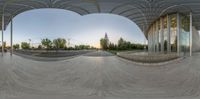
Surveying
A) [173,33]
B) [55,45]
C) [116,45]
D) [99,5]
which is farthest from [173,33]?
[55,45]

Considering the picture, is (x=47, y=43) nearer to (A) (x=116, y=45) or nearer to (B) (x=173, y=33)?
(A) (x=116, y=45)

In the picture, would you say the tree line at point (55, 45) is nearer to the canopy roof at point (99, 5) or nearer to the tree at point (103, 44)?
the tree at point (103, 44)

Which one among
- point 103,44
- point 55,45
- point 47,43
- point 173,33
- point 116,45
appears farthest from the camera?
point 173,33

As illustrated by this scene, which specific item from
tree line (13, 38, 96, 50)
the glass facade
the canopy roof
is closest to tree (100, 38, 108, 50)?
tree line (13, 38, 96, 50)

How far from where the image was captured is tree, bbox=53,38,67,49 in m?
10.5

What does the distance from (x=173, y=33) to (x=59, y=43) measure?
2436 centimetres

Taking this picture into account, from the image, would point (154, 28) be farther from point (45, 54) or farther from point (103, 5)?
point (45, 54)

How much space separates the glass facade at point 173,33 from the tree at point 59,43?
20273mm

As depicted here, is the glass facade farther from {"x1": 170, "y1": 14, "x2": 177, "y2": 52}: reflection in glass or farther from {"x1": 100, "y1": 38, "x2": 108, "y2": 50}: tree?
{"x1": 100, "y1": 38, "x2": 108, "y2": 50}: tree

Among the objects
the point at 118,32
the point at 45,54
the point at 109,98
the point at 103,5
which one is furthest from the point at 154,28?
the point at 109,98

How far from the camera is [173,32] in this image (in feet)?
102

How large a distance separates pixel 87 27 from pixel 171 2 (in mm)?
→ 15480

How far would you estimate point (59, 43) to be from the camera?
11.0 m

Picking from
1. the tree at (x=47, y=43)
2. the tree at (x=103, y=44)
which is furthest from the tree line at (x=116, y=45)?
the tree at (x=47, y=43)
